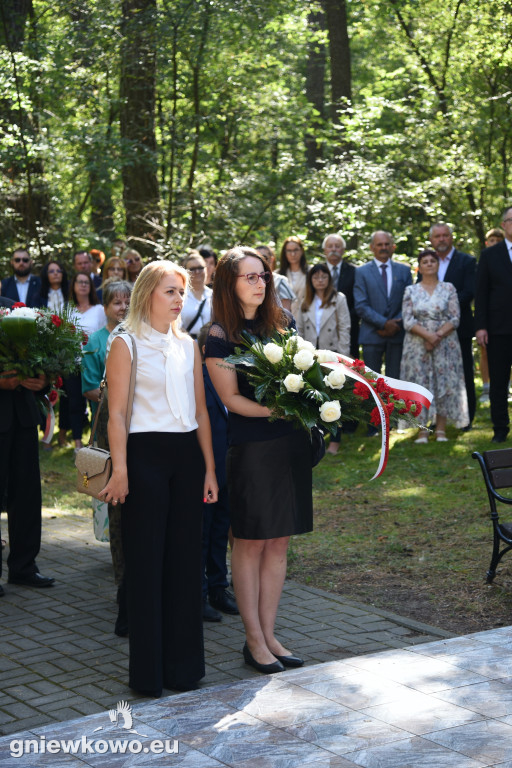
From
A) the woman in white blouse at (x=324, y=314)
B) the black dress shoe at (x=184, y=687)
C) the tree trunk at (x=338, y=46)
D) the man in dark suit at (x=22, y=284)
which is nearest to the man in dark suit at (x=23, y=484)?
the black dress shoe at (x=184, y=687)

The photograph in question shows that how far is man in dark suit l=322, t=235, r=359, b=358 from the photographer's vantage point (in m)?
13.3

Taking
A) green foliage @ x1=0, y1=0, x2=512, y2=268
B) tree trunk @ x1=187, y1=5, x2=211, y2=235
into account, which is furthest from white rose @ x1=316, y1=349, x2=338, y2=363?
tree trunk @ x1=187, y1=5, x2=211, y2=235

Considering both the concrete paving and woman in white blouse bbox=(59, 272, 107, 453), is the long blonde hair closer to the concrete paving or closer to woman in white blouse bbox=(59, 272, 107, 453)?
the concrete paving

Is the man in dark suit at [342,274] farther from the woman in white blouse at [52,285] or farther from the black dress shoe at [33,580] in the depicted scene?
the black dress shoe at [33,580]

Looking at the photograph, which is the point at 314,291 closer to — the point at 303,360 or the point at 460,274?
the point at 460,274

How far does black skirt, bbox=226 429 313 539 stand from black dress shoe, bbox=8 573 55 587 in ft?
7.94

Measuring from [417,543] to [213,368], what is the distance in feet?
11.8

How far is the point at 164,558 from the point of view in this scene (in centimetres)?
532

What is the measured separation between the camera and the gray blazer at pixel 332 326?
40.9ft

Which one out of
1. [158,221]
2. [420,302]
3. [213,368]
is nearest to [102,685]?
[213,368]

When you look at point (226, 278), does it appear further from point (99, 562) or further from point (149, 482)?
point (99, 562)

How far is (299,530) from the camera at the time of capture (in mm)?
5512

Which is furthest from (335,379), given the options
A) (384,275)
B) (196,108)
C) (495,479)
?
(196,108)

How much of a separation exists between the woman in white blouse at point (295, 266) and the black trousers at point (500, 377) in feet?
8.16
